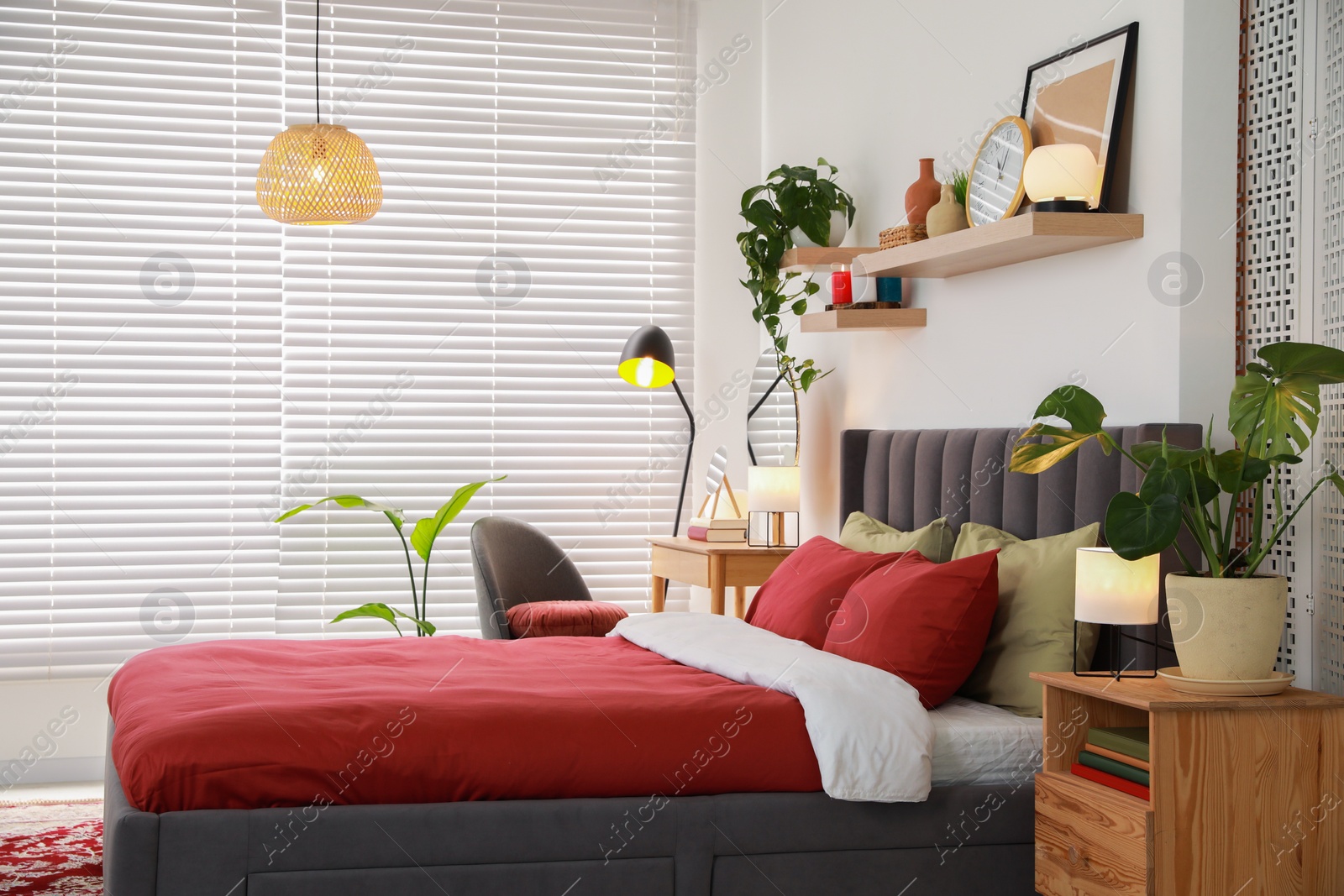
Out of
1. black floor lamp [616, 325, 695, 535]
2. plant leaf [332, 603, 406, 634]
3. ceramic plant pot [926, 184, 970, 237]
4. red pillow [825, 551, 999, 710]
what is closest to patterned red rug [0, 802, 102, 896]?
plant leaf [332, 603, 406, 634]

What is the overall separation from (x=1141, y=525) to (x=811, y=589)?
1199mm

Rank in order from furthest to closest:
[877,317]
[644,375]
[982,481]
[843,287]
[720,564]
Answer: [644,375]
[720,564]
[843,287]
[877,317]
[982,481]

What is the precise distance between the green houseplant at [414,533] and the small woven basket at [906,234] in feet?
5.76

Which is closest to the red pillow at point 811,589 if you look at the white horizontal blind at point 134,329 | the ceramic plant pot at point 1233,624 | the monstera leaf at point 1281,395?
the ceramic plant pot at point 1233,624

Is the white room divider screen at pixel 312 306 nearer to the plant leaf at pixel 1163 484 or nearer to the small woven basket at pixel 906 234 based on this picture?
the small woven basket at pixel 906 234

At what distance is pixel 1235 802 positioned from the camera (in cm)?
206

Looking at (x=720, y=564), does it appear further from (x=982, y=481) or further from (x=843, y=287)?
(x=982, y=481)

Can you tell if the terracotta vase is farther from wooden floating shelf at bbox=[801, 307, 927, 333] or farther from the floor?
the floor

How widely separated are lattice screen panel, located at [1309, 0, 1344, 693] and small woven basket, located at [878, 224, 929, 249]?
3.92 ft

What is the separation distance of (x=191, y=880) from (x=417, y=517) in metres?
2.72

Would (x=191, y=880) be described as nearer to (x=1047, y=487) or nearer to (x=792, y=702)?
(x=792, y=702)

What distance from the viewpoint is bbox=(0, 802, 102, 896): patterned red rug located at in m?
3.02

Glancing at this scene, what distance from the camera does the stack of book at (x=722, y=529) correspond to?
4.25 m

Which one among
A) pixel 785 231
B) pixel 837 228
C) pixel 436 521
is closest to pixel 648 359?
pixel 785 231
